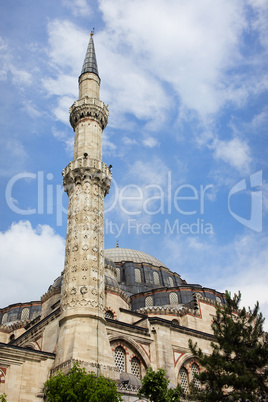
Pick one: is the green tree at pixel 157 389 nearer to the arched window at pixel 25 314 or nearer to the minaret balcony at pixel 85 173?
the minaret balcony at pixel 85 173

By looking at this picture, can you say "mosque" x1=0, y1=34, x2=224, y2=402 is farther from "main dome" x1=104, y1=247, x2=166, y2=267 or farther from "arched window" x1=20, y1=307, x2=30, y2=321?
"main dome" x1=104, y1=247, x2=166, y2=267

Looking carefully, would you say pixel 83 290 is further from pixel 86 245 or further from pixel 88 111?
pixel 88 111

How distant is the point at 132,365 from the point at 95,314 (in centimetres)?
360

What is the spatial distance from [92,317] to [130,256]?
60.9ft

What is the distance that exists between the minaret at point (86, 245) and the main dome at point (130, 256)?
14.1 m

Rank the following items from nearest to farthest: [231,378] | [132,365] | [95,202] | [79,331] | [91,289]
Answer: [231,378] → [79,331] → [91,289] → [132,365] → [95,202]

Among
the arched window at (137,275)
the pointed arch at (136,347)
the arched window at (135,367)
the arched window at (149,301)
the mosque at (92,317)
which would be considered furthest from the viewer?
the arched window at (137,275)

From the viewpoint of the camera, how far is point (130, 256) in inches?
1341

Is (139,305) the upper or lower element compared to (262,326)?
upper

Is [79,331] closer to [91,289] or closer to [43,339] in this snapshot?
[91,289]

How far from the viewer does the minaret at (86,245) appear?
1473cm

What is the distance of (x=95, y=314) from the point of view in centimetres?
1563

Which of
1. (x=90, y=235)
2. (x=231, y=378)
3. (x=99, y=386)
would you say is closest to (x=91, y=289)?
(x=90, y=235)

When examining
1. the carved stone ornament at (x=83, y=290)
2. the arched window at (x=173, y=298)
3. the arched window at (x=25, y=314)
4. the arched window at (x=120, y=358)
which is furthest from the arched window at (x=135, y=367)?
the arched window at (x=25, y=314)
